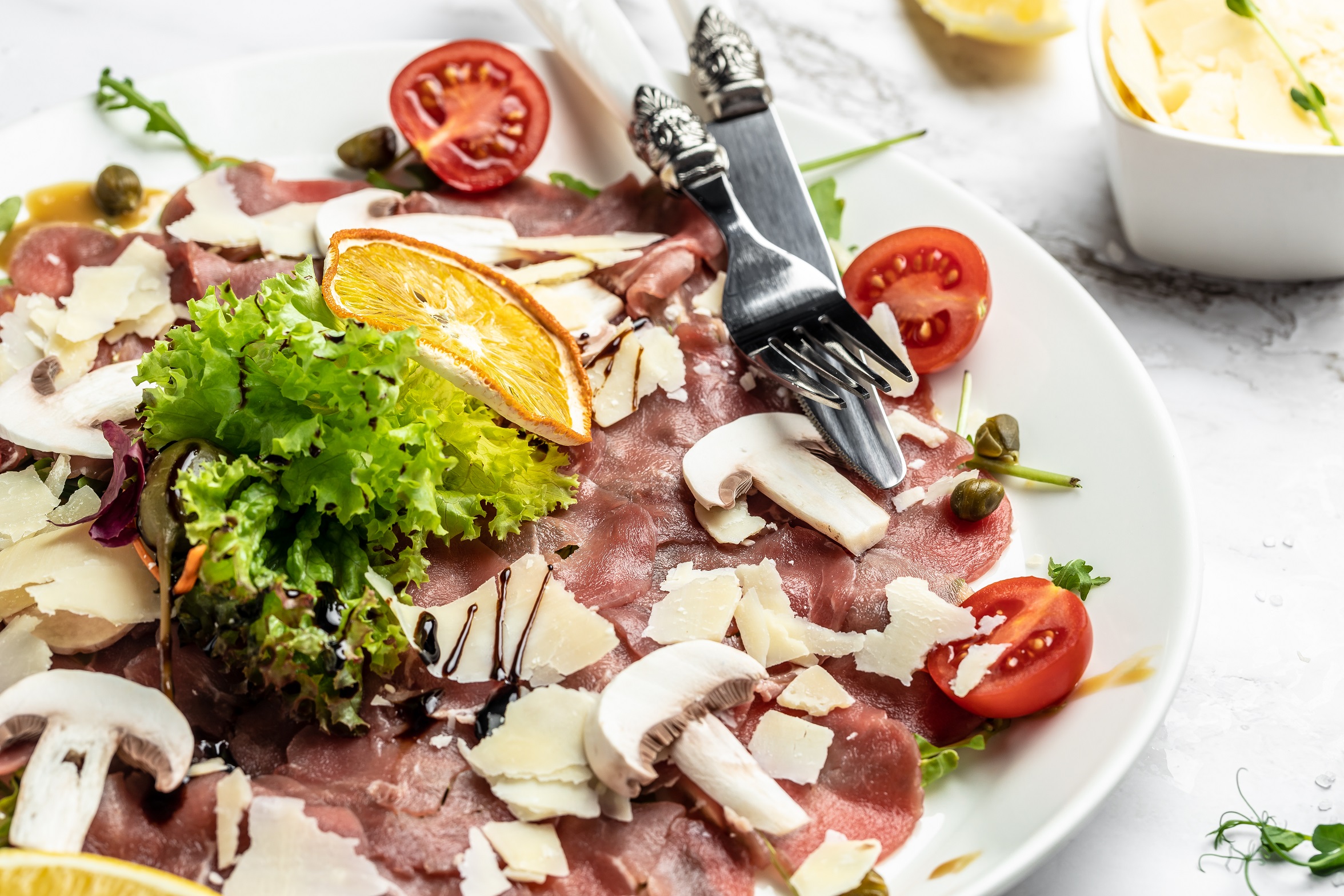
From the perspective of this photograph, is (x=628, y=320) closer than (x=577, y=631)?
No

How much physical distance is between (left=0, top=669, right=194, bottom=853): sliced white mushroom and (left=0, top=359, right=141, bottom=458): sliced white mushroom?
2.03 ft

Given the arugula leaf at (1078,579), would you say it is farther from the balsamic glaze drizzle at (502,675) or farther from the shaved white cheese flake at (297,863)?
the shaved white cheese flake at (297,863)

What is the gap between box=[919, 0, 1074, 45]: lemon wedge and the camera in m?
4.27

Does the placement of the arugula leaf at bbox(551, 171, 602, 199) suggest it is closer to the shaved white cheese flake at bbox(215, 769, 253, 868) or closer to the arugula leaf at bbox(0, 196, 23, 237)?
the arugula leaf at bbox(0, 196, 23, 237)

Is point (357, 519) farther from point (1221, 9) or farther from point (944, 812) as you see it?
point (1221, 9)

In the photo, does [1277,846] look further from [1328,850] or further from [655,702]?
[655,702]

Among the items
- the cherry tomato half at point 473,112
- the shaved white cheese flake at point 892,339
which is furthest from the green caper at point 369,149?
the shaved white cheese flake at point 892,339

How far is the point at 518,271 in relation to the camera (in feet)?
10.6

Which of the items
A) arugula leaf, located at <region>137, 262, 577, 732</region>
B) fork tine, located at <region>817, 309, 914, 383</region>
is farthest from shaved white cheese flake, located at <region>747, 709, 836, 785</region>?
fork tine, located at <region>817, 309, 914, 383</region>

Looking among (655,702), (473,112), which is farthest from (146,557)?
(473,112)

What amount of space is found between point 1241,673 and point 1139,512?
2.06 ft

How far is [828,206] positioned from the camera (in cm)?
362

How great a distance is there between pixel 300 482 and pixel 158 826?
776mm

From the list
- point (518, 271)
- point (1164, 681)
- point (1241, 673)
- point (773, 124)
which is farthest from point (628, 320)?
point (1241, 673)
